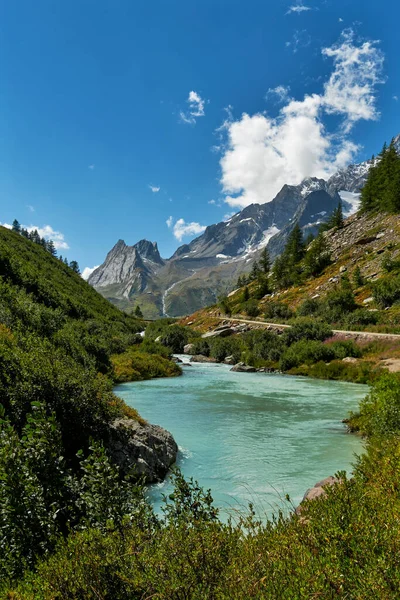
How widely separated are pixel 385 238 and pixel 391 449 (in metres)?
80.9

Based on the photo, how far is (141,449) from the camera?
11.3m

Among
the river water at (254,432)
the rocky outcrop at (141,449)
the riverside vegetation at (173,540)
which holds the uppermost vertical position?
the riverside vegetation at (173,540)

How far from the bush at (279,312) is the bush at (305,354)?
3125 centimetres

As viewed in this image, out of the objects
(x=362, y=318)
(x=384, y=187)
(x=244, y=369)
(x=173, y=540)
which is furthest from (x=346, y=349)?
(x=384, y=187)

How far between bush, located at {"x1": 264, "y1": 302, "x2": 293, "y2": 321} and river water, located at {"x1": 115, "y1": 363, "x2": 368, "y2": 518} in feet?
132

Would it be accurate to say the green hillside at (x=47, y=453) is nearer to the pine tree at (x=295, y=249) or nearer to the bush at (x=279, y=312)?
the bush at (x=279, y=312)

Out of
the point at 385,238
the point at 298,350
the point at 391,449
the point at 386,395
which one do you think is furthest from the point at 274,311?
the point at 391,449

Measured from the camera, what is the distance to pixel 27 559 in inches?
186

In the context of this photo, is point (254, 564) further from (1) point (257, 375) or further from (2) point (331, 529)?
(1) point (257, 375)

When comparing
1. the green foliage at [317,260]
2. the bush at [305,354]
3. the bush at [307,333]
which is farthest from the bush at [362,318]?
the green foliage at [317,260]

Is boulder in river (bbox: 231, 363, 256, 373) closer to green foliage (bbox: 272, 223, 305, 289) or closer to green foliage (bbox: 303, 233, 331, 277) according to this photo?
green foliage (bbox: 272, 223, 305, 289)

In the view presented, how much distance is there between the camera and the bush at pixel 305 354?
123 feet

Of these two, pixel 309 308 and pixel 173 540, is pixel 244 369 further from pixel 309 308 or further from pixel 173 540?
pixel 173 540

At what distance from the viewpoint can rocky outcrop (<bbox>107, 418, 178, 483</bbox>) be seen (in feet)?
34.4
